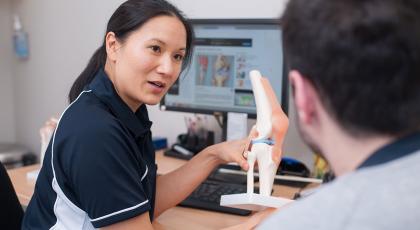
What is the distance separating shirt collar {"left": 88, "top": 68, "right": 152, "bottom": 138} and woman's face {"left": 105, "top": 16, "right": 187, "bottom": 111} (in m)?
0.03

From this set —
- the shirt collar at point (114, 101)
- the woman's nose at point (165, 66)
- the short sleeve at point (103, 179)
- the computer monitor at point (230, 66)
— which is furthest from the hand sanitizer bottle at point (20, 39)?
the short sleeve at point (103, 179)

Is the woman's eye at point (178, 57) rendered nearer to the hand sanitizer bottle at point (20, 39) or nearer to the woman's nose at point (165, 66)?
the woman's nose at point (165, 66)

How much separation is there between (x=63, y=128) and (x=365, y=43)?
0.68 m

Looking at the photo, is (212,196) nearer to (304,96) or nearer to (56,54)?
(304,96)

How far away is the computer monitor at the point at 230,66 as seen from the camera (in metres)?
1.63

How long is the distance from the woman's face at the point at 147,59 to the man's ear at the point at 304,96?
21.4 inches

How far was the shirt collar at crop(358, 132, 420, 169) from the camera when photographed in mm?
596

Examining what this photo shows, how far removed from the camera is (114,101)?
3.75ft

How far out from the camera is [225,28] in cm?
170

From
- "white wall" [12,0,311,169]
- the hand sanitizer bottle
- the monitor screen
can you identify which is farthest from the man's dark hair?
the hand sanitizer bottle

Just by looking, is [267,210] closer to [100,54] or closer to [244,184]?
[244,184]

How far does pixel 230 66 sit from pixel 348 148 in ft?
3.63

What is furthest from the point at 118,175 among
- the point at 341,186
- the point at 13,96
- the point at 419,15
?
the point at 13,96

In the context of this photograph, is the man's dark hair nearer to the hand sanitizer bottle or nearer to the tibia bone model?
the tibia bone model
